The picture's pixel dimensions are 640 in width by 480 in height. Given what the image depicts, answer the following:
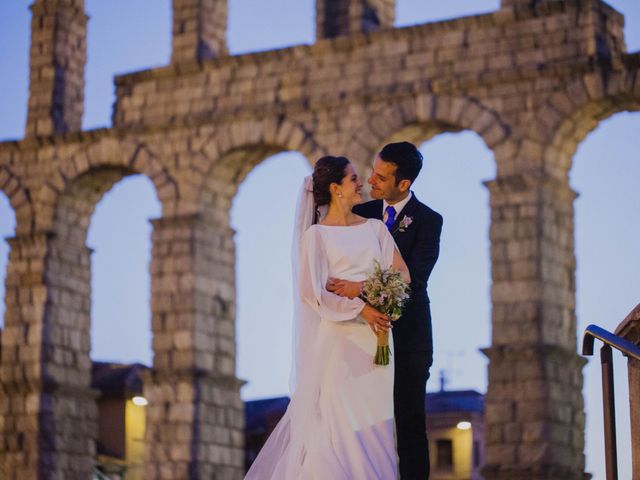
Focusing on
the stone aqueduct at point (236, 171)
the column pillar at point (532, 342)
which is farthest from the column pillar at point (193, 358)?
the column pillar at point (532, 342)

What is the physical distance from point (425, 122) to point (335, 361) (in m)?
12.6

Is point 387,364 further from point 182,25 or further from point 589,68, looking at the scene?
point 182,25

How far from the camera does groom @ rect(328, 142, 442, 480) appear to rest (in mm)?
8305

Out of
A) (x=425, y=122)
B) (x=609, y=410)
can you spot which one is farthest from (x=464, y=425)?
(x=609, y=410)

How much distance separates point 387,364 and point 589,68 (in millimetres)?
12135

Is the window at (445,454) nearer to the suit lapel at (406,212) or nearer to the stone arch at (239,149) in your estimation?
the stone arch at (239,149)

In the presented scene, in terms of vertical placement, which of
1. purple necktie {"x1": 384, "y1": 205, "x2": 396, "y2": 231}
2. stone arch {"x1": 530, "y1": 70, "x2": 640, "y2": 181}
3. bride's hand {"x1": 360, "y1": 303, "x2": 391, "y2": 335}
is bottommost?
bride's hand {"x1": 360, "y1": 303, "x2": 391, "y2": 335}

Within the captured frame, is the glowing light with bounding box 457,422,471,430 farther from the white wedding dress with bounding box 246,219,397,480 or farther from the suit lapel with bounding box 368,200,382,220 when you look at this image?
the white wedding dress with bounding box 246,219,397,480

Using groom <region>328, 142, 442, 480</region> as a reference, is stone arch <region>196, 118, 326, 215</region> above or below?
above

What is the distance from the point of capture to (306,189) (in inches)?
344

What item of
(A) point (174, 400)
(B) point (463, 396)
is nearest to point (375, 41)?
(A) point (174, 400)

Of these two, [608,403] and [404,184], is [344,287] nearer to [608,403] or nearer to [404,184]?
[404,184]

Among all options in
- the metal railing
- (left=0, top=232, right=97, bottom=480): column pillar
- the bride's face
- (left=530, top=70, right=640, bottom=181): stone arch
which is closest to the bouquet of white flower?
the bride's face

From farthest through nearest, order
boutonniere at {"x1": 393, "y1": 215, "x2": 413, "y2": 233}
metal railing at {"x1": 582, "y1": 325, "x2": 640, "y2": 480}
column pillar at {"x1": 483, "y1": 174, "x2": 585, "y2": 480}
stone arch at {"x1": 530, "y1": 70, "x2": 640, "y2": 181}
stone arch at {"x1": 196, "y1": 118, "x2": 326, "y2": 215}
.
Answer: stone arch at {"x1": 196, "y1": 118, "x2": 326, "y2": 215} → stone arch at {"x1": 530, "y1": 70, "x2": 640, "y2": 181} → column pillar at {"x1": 483, "y1": 174, "x2": 585, "y2": 480} → boutonniere at {"x1": 393, "y1": 215, "x2": 413, "y2": 233} → metal railing at {"x1": 582, "y1": 325, "x2": 640, "y2": 480}
